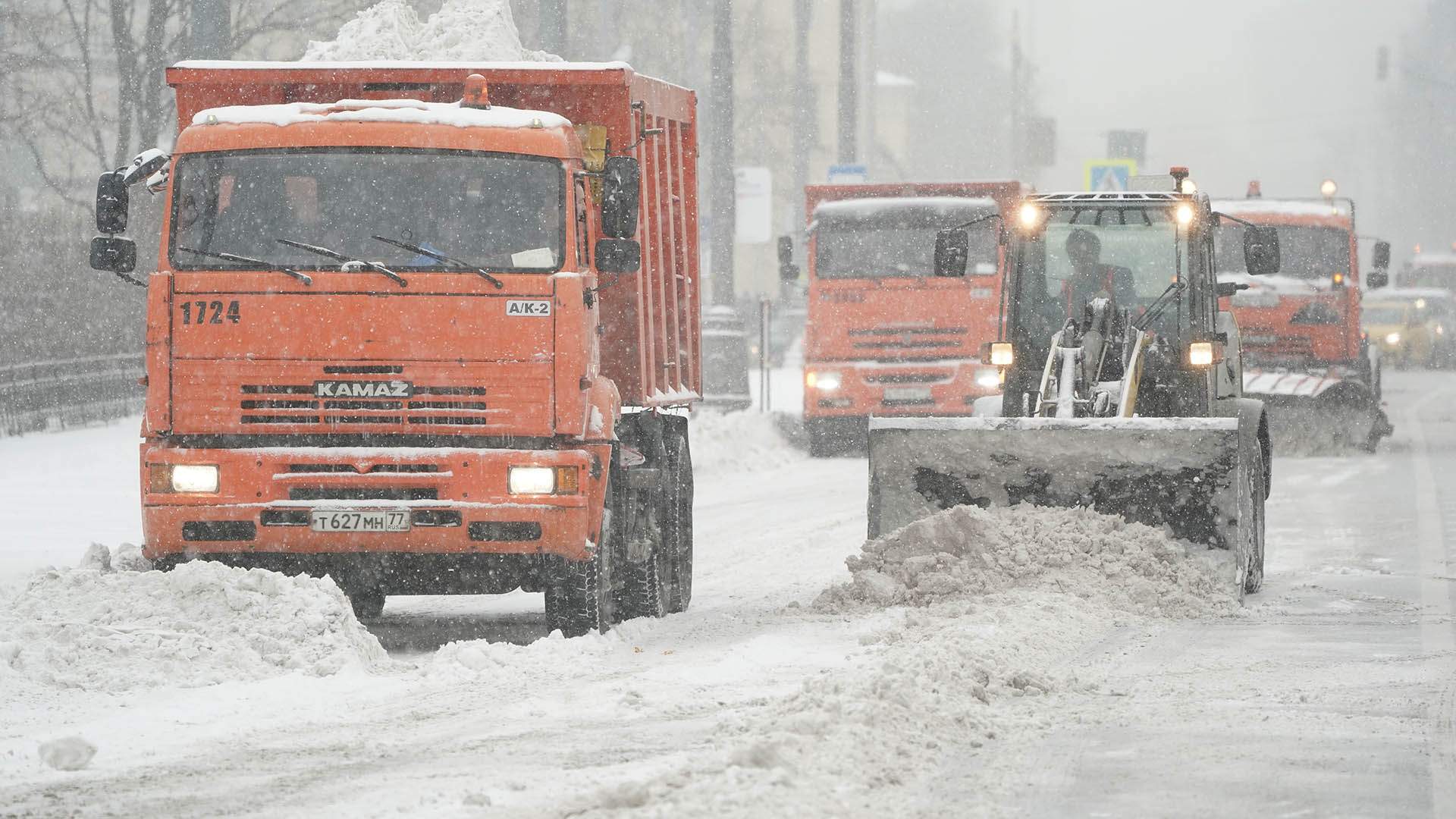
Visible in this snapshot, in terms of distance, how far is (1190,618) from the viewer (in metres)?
10.8

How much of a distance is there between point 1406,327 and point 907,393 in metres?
28.8

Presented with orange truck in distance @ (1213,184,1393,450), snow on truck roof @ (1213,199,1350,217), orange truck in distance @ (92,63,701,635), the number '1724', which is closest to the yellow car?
snow on truck roof @ (1213,199,1350,217)

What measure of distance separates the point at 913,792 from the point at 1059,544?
5.04 metres

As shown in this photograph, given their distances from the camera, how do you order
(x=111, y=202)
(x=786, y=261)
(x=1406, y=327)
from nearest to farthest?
1. (x=111, y=202)
2. (x=786, y=261)
3. (x=1406, y=327)

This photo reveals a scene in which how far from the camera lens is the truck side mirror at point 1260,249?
12688 mm

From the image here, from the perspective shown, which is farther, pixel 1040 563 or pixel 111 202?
pixel 1040 563

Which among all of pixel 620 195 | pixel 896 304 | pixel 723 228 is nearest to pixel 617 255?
pixel 620 195

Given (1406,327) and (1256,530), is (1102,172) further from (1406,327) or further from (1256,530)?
(1256,530)

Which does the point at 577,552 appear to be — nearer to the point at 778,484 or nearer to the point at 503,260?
the point at 503,260

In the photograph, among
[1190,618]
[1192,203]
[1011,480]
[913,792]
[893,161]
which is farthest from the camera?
[893,161]

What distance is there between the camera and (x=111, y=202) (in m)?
10.1

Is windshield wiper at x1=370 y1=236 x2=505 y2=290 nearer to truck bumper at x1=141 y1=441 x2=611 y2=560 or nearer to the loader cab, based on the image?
truck bumper at x1=141 y1=441 x2=611 y2=560

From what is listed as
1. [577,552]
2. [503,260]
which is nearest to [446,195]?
[503,260]

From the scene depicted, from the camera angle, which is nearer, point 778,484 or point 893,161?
point 778,484
